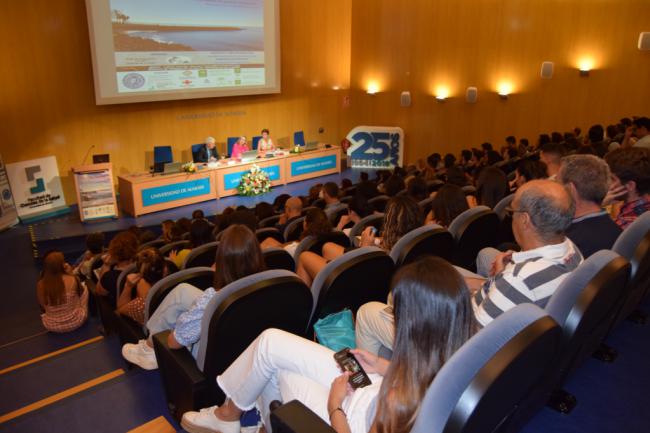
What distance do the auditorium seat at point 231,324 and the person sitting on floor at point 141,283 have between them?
1.02 meters

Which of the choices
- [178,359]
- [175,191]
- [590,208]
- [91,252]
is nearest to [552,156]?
[590,208]

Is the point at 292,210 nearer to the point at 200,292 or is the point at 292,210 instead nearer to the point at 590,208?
the point at 200,292

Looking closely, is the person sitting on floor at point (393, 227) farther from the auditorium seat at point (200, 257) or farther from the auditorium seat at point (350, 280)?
the auditorium seat at point (200, 257)

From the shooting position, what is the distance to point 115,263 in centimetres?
434

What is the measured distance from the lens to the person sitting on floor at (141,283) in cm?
358

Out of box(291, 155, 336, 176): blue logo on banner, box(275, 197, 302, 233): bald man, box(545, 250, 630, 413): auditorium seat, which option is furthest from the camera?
box(291, 155, 336, 176): blue logo on banner

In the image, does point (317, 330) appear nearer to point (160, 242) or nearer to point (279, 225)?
point (279, 225)

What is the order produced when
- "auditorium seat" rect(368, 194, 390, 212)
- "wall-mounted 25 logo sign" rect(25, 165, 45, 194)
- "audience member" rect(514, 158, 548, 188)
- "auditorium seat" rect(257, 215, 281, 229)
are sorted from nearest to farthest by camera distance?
"audience member" rect(514, 158, 548, 188) → "auditorium seat" rect(368, 194, 390, 212) → "auditorium seat" rect(257, 215, 281, 229) → "wall-mounted 25 logo sign" rect(25, 165, 45, 194)

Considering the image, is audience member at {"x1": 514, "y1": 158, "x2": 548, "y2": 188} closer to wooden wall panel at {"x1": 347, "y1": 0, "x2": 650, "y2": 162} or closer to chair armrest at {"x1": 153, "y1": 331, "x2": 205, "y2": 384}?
chair armrest at {"x1": 153, "y1": 331, "x2": 205, "y2": 384}

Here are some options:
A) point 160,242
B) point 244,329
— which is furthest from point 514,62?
point 244,329

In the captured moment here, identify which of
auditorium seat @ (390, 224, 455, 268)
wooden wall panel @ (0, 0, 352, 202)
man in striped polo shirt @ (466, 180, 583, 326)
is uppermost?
wooden wall panel @ (0, 0, 352, 202)

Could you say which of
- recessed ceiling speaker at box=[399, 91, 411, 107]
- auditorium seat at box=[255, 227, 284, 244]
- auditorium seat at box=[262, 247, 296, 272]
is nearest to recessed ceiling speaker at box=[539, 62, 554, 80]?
recessed ceiling speaker at box=[399, 91, 411, 107]

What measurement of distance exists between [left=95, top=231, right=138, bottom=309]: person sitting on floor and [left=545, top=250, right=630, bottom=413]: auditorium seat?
3412mm

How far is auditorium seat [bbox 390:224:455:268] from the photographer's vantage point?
3.06m
